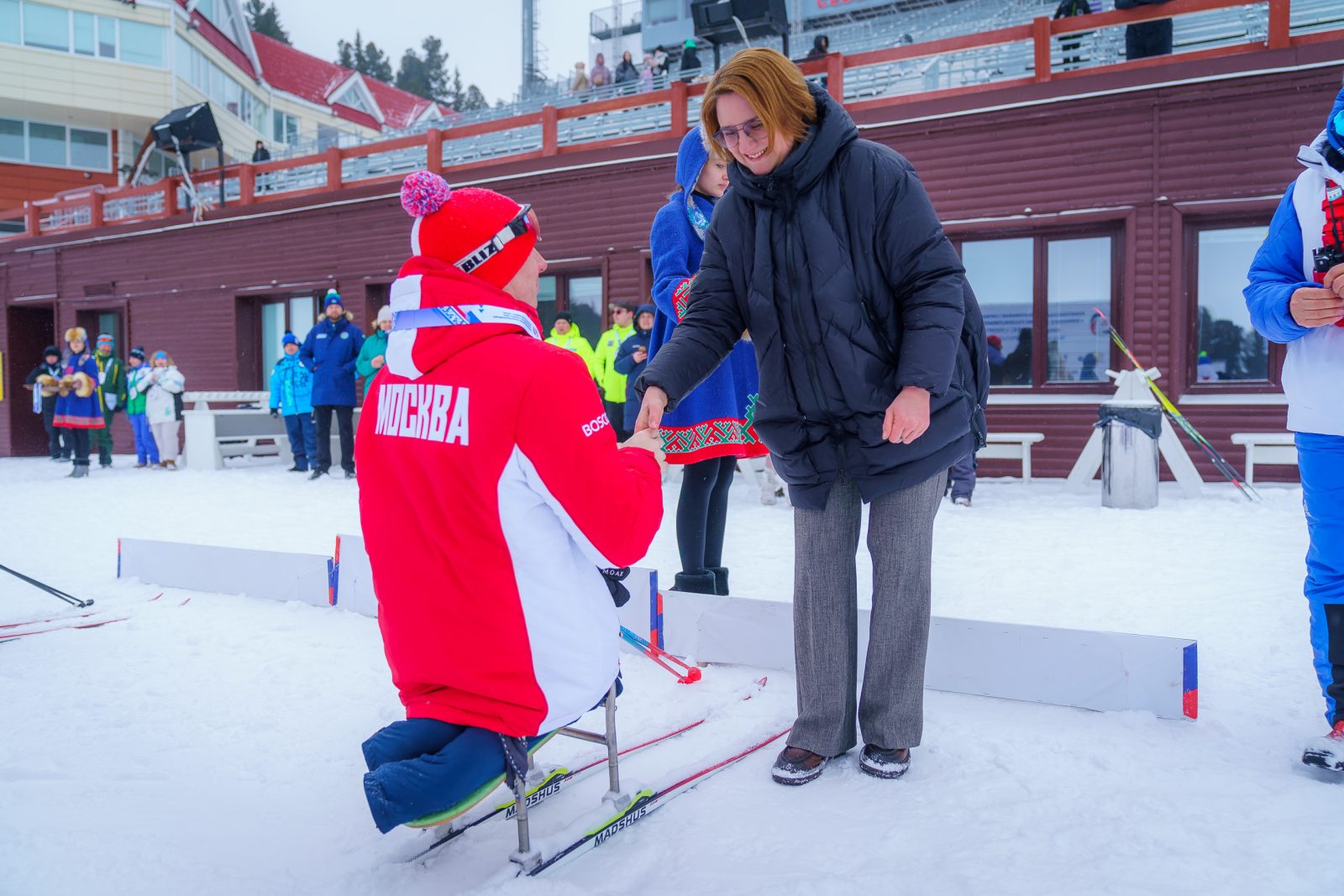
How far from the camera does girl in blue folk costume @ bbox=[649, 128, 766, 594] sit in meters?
3.14

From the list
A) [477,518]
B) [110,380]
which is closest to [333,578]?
[477,518]

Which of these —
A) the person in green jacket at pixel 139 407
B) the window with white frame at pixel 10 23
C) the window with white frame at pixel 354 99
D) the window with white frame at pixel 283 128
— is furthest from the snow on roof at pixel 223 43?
the person in green jacket at pixel 139 407

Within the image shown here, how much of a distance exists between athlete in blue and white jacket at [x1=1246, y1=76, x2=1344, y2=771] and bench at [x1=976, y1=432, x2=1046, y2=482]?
6852 millimetres

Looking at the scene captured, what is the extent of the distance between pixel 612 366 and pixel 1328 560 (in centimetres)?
779

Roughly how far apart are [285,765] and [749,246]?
176 centimetres

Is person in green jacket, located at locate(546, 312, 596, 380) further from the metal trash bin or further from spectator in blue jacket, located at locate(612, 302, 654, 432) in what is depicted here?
the metal trash bin

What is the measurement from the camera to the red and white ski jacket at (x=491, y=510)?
5.55ft

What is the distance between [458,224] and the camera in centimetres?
184

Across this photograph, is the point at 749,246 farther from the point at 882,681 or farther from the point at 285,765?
the point at 285,765

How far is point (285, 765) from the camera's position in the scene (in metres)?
2.29

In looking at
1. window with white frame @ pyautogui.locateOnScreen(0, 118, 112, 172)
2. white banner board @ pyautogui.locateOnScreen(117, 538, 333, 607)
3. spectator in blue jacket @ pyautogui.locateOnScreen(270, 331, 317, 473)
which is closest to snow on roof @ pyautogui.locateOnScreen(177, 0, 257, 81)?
window with white frame @ pyautogui.locateOnScreen(0, 118, 112, 172)

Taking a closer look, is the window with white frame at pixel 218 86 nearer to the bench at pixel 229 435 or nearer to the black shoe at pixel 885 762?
the bench at pixel 229 435

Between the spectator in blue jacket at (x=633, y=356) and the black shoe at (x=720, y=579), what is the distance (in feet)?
9.15

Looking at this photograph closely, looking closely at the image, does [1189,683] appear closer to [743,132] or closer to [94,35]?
[743,132]
